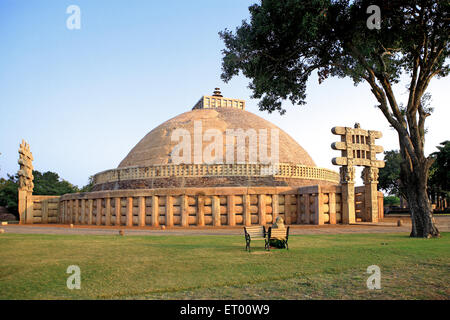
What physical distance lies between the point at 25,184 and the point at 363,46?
82.0ft

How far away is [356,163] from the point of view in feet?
59.6

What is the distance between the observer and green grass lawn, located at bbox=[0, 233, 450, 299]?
203 inches

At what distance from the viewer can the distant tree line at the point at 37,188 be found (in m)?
32.2

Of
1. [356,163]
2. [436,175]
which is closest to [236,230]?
[356,163]

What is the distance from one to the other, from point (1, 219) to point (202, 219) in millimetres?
20672

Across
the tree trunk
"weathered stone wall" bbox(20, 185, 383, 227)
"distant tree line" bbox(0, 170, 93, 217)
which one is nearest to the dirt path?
"weathered stone wall" bbox(20, 185, 383, 227)

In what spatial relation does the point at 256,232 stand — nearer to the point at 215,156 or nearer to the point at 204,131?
the point at 215,156

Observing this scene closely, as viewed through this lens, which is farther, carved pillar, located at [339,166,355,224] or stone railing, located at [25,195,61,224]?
stone railing, located at [25,195,61,224]

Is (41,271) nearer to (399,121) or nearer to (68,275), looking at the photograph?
(68,275)

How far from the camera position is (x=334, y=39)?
43.0 feet

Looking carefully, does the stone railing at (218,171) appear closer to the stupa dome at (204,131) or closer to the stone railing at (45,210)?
the stupa dome at (204,131)

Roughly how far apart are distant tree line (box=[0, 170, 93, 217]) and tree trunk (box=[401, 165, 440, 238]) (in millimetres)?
30832

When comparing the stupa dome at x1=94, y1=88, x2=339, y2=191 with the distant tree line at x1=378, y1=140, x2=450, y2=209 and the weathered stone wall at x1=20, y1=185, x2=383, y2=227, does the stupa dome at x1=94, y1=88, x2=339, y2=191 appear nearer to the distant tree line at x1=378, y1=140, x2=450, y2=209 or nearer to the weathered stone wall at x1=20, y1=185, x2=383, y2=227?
the weathered stone wall at x1=20, y1=185, x2=383, y2=227
